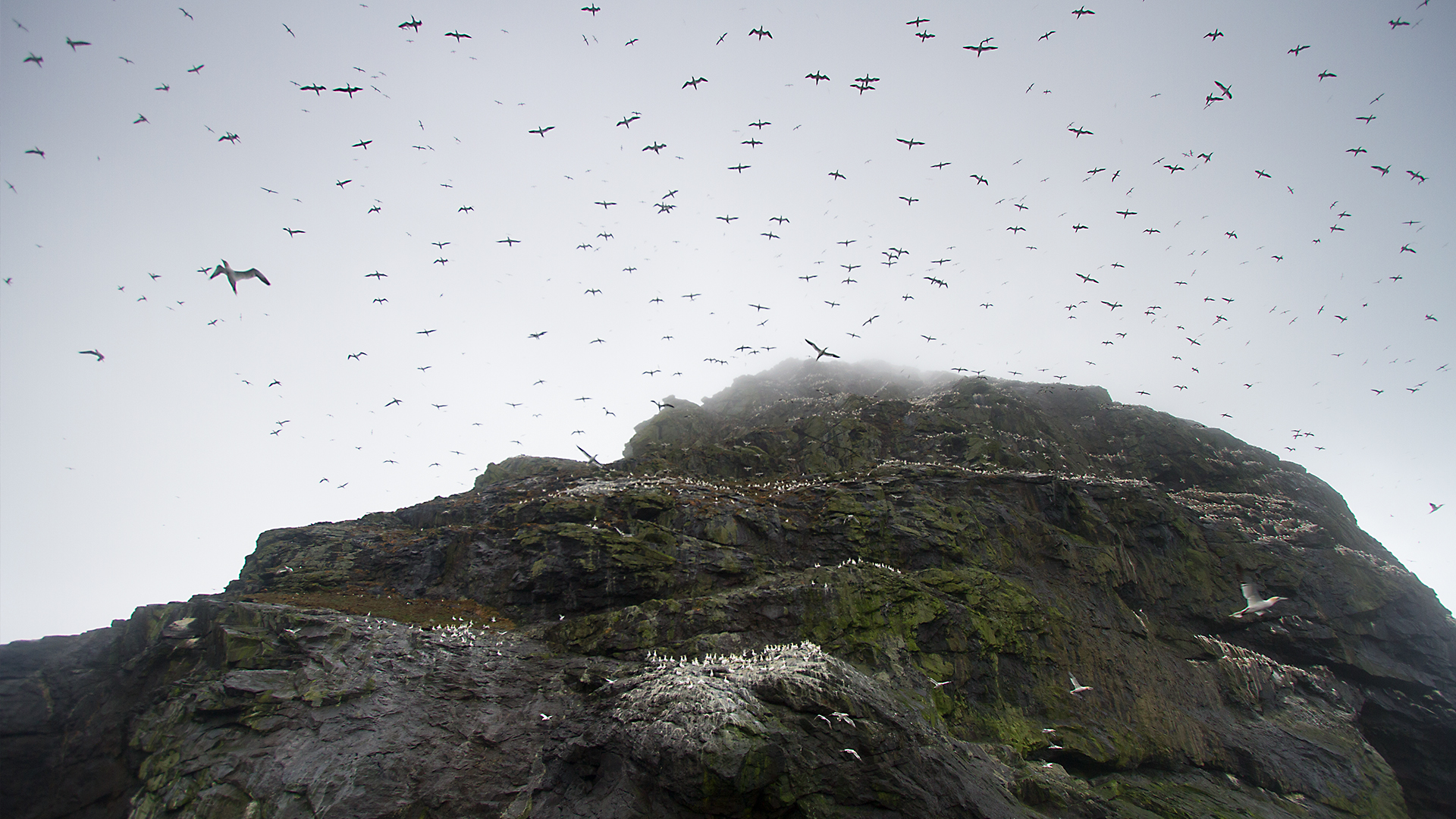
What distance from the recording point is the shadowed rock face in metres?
15.1

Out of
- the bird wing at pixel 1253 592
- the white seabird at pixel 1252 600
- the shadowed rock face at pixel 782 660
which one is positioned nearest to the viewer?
the shadowed rock face at pixel 782 660

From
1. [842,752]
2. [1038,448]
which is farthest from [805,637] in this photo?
[1038,448]

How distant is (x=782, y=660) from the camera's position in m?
18.9

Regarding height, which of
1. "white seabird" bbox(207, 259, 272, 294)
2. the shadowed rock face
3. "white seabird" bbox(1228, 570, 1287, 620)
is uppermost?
"white seabird" bbox(207, 259, 272, 294)

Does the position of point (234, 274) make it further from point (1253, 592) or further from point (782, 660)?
point (1253, 592)

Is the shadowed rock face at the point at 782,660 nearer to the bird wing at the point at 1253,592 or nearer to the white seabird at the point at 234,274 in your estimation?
the bird wing at the point at 1253,592

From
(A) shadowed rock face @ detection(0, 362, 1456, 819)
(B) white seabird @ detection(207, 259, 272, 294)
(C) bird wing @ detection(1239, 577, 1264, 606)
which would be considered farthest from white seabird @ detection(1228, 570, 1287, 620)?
(B) white seabird @ detection(207, 259, 272, 294)

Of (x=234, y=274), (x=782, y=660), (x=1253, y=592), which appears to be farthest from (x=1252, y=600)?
(x=234, y=274)

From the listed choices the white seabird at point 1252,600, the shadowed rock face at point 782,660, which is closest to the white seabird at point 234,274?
the shadowed rock face at point 782,660

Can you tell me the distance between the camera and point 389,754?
15.2 m

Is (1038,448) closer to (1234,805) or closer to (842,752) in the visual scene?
(1234,805)

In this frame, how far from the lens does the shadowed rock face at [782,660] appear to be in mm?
15070

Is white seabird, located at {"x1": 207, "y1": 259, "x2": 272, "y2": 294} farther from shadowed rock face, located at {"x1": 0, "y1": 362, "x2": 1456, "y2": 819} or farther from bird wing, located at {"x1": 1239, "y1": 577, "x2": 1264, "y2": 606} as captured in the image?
bird wing, located at {"x1": 1239, "y1": 577, "x2": 1264, "y2": 606}

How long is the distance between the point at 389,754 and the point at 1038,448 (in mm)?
48442
